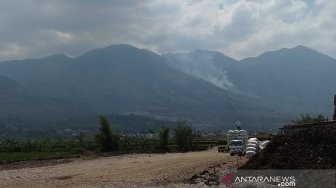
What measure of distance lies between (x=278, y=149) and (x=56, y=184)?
19.5 m

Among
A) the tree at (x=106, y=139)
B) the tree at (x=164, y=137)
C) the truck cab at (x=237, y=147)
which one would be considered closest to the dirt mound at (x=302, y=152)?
the truck cab at (x=237, y=147)

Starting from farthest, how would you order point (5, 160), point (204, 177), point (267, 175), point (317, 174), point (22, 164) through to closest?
point (5, 160) < point (22, 164) < point (204, 177) < point (267, 175) < point (317, 174)

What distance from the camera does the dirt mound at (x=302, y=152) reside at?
91.0ft

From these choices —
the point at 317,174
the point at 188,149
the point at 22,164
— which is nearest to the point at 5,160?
the point at 22,164

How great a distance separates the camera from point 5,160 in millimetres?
80125

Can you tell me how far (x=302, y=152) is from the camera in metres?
29.1

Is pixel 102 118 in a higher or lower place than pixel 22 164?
higher

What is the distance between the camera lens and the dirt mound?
2773 cm

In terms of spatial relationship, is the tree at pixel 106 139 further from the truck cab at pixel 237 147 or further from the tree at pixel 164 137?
the truck cab at pixel 237 147

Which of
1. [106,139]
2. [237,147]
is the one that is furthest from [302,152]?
[106,139]

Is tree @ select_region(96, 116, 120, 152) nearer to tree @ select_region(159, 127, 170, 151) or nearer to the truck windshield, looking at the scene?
tree @ select_region(159, 127, 170, 151)

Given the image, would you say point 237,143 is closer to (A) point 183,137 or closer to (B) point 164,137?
(B) point 164,137

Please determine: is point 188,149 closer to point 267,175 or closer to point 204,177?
point 204,177

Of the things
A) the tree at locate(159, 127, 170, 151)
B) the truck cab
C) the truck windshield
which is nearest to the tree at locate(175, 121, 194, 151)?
the tree at locate(159, 127, 170, 151)
